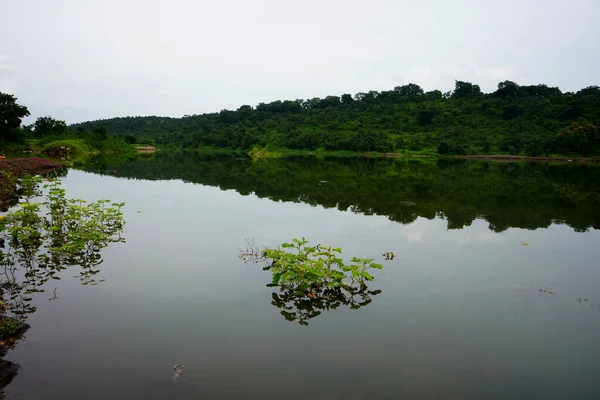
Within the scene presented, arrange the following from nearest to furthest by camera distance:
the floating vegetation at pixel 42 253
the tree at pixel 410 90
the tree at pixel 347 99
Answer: the floating vegetation at pixel 42 253, the tree at pixel 410 90, the tree at pixel 347 99

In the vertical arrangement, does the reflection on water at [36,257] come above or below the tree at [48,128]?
below

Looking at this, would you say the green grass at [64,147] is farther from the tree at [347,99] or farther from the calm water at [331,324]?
the tree at [347,99]

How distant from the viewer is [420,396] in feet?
15.7

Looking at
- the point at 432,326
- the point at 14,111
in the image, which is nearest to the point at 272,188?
the point at 432,326

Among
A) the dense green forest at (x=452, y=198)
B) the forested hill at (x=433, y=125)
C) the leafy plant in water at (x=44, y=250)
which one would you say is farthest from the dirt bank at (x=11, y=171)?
the forested hill at (x=433, y=125)

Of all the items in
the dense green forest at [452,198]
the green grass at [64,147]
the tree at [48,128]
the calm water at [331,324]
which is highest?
the tree at [48,128]

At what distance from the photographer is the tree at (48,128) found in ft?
228

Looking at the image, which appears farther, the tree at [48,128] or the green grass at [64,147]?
the tree at [48,128]

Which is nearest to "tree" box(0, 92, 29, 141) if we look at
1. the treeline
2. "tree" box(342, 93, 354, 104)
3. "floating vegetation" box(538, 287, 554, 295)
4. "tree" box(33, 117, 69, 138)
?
the treeline

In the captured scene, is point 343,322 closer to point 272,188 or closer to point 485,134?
point 272,188

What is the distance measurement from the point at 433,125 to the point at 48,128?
257ft

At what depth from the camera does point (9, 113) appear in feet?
A: 168

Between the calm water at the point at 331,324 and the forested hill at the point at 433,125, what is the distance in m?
62.9

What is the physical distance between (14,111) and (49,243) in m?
53.5
